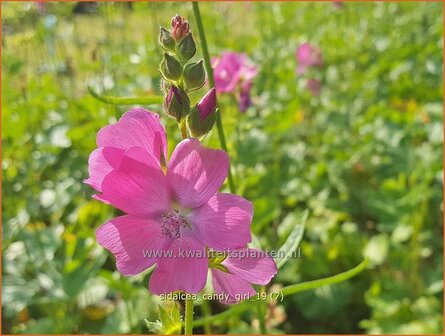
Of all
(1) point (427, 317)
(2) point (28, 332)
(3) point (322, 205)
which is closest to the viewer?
(2) point (28, 332)

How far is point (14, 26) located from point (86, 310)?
2234mm

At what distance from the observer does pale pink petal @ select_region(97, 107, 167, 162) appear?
0.81 m

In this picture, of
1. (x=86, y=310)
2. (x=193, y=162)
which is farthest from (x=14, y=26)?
(x=193, y=162)

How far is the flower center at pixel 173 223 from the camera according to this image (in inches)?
32.4

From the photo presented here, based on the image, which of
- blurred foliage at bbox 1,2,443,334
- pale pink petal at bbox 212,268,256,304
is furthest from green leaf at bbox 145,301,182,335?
blurred foliage at bbox 1,2,443,334

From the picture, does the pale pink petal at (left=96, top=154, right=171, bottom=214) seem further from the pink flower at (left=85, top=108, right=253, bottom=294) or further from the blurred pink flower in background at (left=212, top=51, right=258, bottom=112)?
the blurred pink flower in background at (left=212, top=51, right=258, bottom=112)

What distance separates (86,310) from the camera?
2.29m

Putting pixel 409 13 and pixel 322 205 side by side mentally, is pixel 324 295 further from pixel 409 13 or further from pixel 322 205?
pixel 409 13

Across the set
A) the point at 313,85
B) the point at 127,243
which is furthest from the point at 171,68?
the point at 313,85

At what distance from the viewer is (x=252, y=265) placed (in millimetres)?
847

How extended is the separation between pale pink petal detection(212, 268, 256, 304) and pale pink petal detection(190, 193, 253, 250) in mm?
113

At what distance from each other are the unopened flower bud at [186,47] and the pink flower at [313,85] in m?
2.89

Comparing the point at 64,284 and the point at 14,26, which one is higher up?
the point at 14,26

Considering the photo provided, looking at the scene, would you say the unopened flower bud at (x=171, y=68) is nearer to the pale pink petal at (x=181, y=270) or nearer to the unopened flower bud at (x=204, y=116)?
the unopened flower bud at (x=204, y=116)
